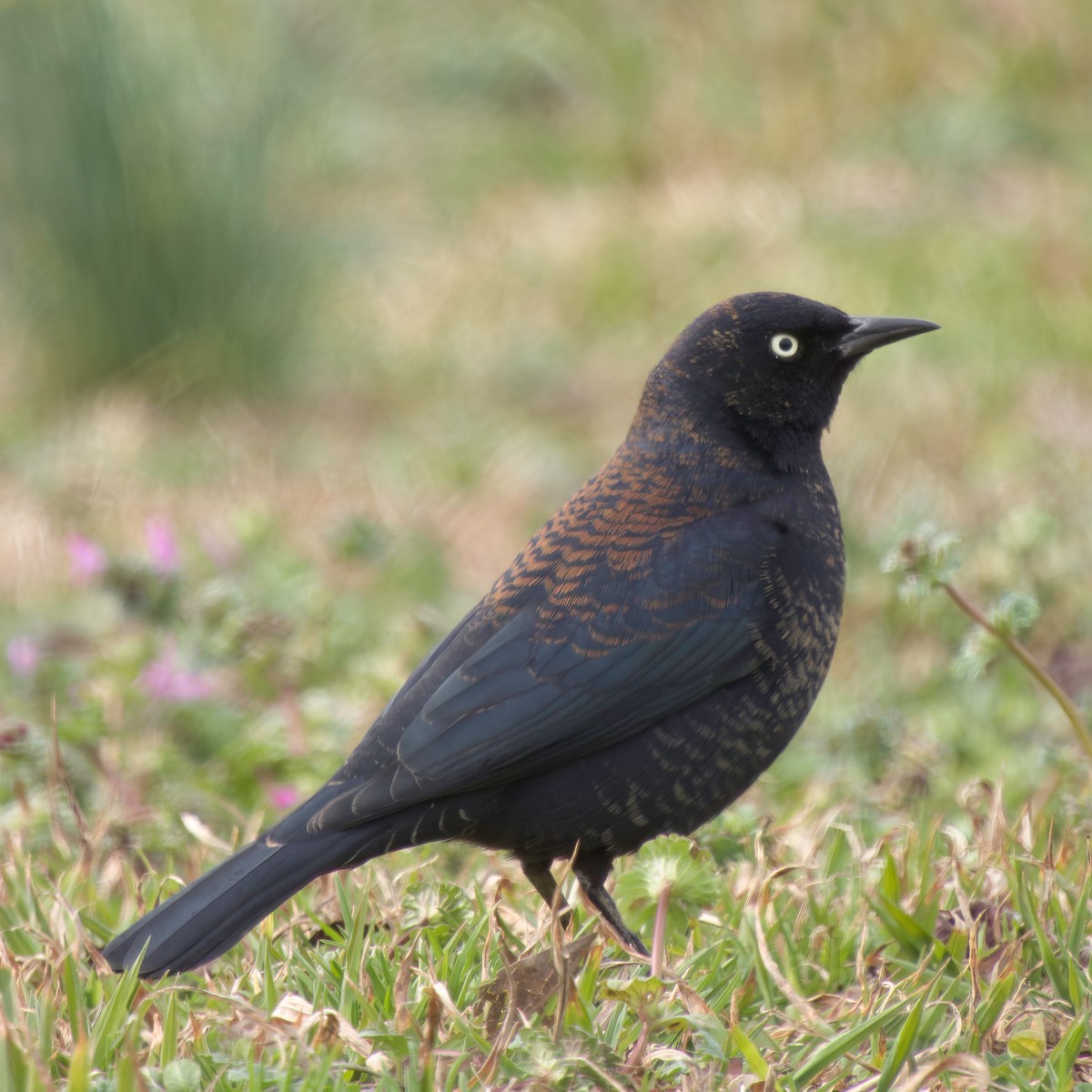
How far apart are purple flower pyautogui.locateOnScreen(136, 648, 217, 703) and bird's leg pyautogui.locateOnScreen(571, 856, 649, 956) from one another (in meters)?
1.60

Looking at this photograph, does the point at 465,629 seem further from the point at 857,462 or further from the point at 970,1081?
the point at 857,462

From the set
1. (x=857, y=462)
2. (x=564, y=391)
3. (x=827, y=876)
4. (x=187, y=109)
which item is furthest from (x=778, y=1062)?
(x=187, y=109)

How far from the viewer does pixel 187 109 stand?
811 centimetres

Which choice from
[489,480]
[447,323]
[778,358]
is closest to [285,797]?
[778,358]

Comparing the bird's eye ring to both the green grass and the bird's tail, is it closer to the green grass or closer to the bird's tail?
the green grass

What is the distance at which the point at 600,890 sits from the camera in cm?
333

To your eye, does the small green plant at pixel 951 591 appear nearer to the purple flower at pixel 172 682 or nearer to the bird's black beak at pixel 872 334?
the bird's black beak at pixel 872 334

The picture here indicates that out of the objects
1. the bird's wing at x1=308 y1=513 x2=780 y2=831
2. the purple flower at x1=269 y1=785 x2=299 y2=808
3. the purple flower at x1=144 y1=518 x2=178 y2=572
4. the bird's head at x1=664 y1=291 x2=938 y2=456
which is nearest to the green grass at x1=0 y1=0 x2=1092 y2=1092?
the purple flower at x1=269 y1=785 x2=299 y2=808

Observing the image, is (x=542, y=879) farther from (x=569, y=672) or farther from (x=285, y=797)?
(x=285, y=797)

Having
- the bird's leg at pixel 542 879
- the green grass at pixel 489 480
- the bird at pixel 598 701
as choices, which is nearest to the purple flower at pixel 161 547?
the green grass at pixel 489 480

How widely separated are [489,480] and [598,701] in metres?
3.98

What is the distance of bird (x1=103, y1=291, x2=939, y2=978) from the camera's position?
309 cm

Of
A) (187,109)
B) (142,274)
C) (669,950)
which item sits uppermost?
(187,109)

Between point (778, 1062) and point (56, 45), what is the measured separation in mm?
6556
